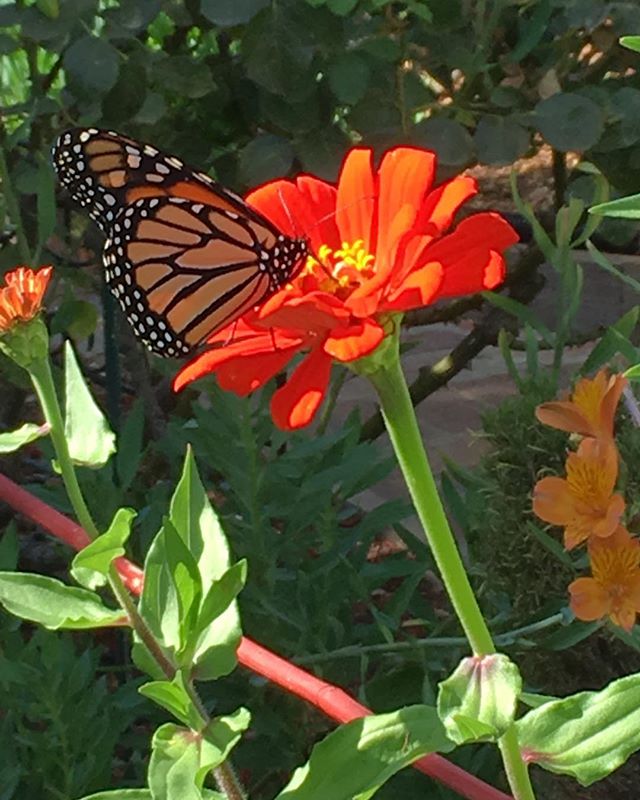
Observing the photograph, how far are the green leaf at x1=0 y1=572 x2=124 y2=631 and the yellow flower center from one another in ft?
0.56

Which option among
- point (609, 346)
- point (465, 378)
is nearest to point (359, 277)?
point (609, 346)

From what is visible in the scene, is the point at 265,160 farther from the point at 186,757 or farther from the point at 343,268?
the point at 186,757

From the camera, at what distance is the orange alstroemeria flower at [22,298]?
57 centimetres

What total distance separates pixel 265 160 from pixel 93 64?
177 millimetres

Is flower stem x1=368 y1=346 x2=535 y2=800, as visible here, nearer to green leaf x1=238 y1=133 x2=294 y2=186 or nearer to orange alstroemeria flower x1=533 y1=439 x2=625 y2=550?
orange alstroemeria flower x1=533 y1=439 x2=625 y2=550

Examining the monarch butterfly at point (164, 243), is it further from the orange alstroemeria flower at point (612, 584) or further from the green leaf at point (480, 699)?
the green leaf at point (480, 699)

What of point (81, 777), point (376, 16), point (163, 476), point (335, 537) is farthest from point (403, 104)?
point (81, 777)

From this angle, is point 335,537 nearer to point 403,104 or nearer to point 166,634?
point 403,104

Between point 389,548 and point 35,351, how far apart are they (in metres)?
1.33

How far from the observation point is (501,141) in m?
1.24

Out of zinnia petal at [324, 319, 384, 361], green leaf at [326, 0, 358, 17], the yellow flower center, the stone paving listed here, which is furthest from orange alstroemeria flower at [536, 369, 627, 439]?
the stone paving

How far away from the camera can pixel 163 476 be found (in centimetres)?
154

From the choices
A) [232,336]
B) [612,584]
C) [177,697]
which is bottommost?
[612,584]

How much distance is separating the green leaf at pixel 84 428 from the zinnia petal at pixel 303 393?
0.14 meters
